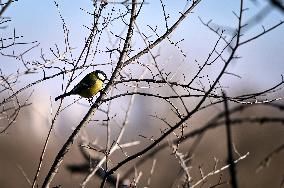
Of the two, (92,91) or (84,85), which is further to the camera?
(84,85)

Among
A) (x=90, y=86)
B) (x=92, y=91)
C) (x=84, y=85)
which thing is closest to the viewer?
(x=92, y=91)

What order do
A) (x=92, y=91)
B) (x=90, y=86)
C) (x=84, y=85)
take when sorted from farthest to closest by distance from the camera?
1. (x=84, y=85)
2. (x=90, y=86)
3. (x=92, y=91)

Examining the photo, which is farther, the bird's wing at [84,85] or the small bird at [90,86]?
the bird's wing at [84,85]

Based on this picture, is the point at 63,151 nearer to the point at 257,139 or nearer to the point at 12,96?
the point at 12,96

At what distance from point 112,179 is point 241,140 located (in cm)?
1973

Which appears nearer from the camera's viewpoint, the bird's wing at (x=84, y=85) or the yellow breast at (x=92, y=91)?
the yellow breast at (x=92, y=91)

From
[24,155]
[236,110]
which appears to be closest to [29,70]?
[236,110]

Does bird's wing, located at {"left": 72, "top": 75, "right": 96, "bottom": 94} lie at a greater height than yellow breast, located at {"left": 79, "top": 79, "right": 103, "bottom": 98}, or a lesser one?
greater

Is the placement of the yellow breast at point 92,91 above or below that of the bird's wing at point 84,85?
below

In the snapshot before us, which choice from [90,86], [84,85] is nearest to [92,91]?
[90,86]

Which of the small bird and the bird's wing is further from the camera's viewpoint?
the bird's wing

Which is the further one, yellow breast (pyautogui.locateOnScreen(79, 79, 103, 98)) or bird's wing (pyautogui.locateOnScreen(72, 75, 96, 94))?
bird's wing (pyautogui.locateOnScreen(72, 75, 96, 94))

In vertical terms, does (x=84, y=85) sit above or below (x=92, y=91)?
above

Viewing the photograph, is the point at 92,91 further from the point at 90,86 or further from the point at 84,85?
the point at 84,85
